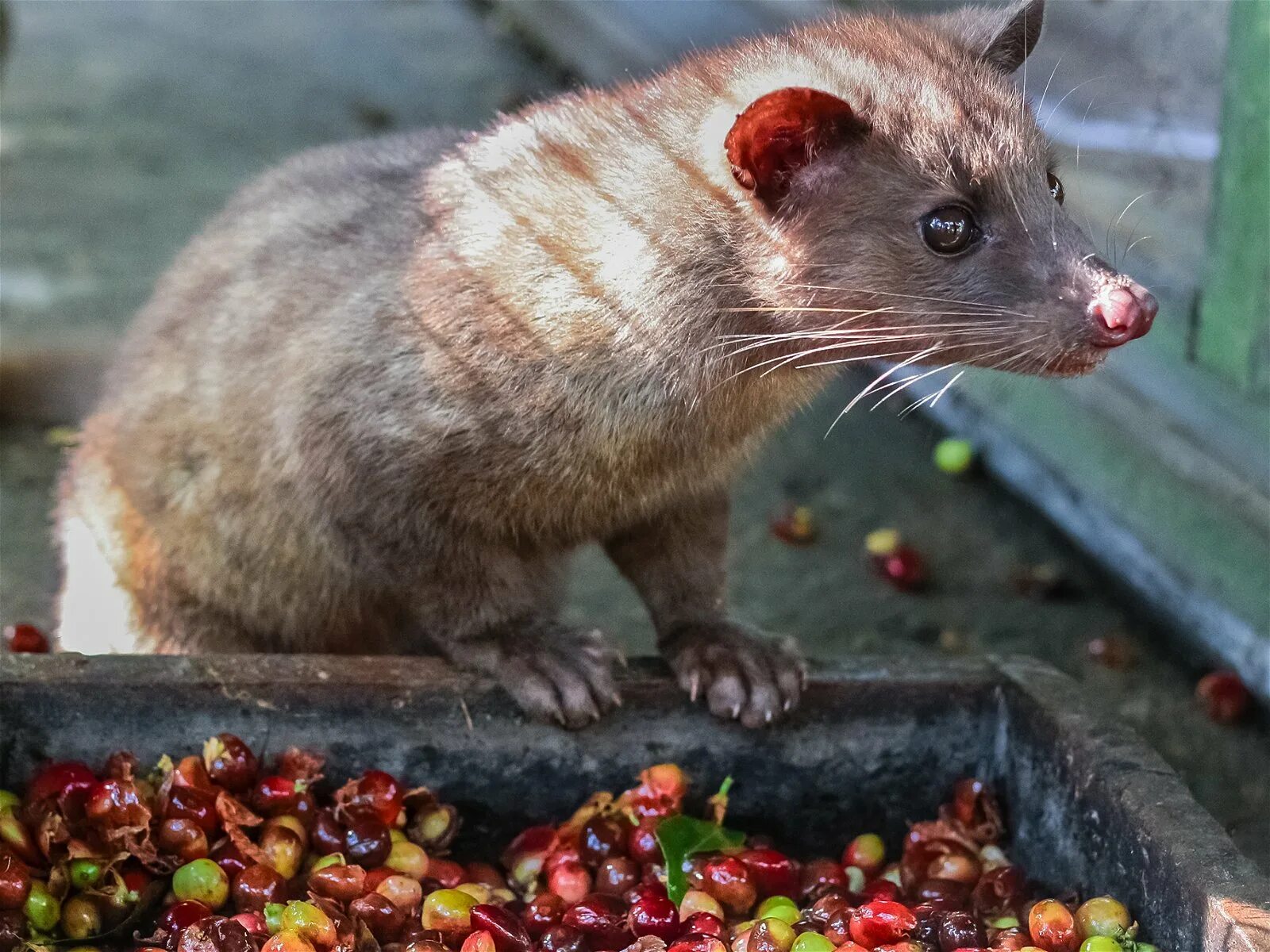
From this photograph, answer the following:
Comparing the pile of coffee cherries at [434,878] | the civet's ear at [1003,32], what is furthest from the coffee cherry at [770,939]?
the civet's ear at [1003,32]

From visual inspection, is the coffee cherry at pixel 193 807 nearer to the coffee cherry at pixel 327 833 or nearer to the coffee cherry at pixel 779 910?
the coffee cherry at pixel 327 833

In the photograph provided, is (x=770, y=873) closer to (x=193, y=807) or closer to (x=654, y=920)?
(x=654, y=920)

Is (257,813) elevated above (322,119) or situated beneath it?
situated beneath

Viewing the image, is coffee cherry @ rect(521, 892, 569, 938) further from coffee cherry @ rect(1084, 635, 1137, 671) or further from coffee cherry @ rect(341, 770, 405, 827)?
coffee cherry @ rect(1084, 635, 1137, 671)

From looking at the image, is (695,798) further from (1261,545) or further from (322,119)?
(322,119)

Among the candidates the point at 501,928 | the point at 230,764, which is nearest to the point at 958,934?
the point at 501,928

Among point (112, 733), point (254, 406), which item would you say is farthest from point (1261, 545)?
point (112, 733)
